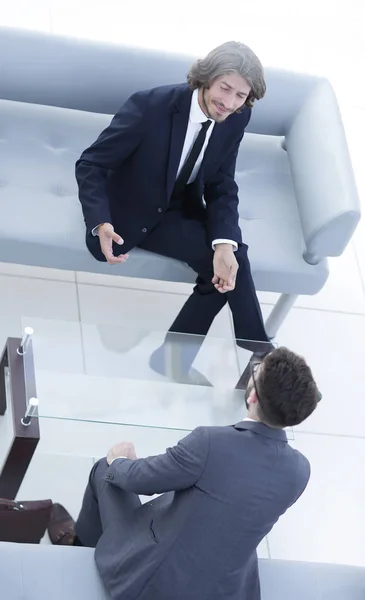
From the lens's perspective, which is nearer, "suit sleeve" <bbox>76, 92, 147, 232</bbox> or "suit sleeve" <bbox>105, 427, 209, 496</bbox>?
"suit sleeve" <bbox>105, 427, 209, 496</bbox>

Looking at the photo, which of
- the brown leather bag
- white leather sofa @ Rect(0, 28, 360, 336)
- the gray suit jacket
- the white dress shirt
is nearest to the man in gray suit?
the gray suit jacket

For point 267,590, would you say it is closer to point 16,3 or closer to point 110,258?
point 110,258

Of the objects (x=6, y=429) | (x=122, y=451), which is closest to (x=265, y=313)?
(x=6, y=429)

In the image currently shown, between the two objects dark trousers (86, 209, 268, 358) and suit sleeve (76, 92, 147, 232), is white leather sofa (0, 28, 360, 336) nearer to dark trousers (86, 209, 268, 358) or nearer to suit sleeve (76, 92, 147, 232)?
dark trousers (86, 209, 268, 358)

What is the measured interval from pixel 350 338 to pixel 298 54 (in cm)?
208

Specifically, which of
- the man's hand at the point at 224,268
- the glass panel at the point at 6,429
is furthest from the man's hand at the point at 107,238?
the glass panel at the point at 6,429

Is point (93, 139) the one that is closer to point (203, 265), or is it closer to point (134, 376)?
point (203, 265)

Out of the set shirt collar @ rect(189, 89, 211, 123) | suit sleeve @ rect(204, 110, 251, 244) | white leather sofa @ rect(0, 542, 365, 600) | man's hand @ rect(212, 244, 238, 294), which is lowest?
white leather sofa @ rect(0, 542, 365, 600)

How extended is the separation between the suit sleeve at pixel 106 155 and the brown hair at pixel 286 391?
3.58 ft

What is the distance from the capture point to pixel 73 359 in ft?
10.0

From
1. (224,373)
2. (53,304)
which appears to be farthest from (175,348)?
(53,304)

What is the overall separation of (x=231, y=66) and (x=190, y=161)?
41cm

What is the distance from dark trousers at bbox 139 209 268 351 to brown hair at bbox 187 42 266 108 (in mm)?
541

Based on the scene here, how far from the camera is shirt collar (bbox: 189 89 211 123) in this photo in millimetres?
3253
